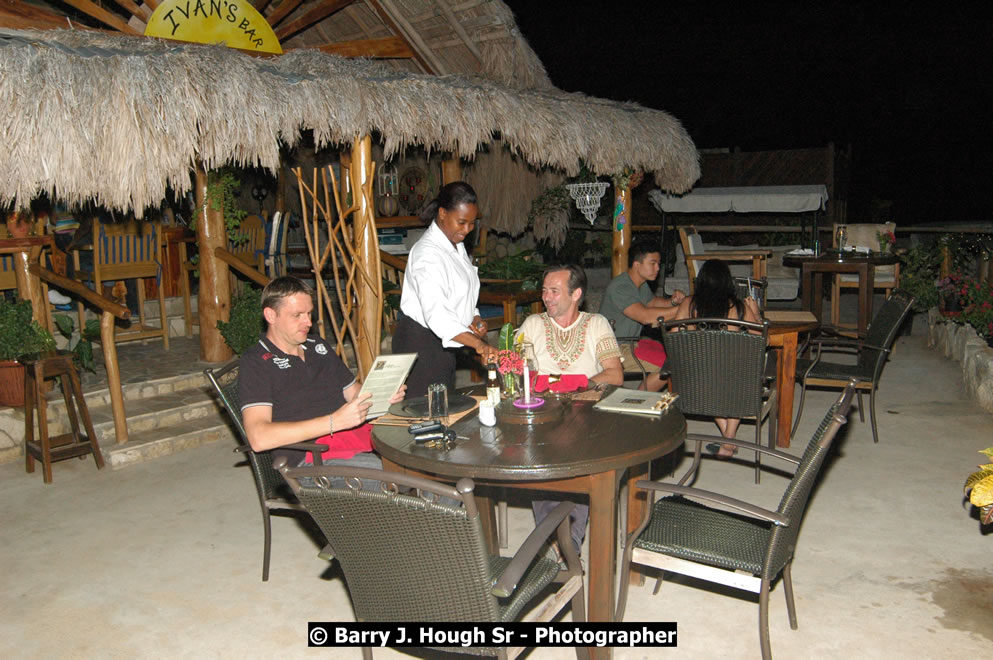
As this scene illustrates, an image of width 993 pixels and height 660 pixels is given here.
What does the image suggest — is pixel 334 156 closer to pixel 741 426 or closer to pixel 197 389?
pixel 197 389

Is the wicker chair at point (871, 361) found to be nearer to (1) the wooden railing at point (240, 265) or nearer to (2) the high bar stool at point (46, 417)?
(1) the wooden railing at point (240, 265)

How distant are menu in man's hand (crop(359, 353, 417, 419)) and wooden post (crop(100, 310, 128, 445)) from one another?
3162mm

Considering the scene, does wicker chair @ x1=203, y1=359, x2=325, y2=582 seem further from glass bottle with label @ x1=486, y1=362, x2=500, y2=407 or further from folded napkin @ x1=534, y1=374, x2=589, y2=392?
folded napkin @ x1=534, y1=374, x2=589, y2=392

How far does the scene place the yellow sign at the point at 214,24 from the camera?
611 cm

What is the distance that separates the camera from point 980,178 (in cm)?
2288

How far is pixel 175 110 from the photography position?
183 inches

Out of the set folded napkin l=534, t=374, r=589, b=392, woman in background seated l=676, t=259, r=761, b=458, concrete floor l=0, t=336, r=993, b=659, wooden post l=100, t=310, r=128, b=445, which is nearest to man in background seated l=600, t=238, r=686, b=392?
woman in background seated l=676, t=259, r=761, b=458

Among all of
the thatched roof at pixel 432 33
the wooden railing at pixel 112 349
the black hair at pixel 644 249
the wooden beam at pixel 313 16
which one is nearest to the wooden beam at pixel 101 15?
the thatched roof at pixel 432 33

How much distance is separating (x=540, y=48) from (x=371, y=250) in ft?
55.0

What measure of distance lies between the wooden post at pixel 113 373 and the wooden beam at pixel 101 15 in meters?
2.39

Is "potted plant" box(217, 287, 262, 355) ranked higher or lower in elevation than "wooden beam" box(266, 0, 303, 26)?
lower

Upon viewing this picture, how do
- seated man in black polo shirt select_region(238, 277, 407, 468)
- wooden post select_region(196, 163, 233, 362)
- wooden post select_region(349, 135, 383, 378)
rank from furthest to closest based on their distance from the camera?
wooden post select_region(196, 163, 233, 362)
wooden post select_region(349, 135, 383, 378)
seated man in black polo shirt select_region(238, 277, 407, 468)

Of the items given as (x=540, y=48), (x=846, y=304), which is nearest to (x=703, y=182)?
(x=846, y=304)

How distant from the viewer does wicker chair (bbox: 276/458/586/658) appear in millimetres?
2133
